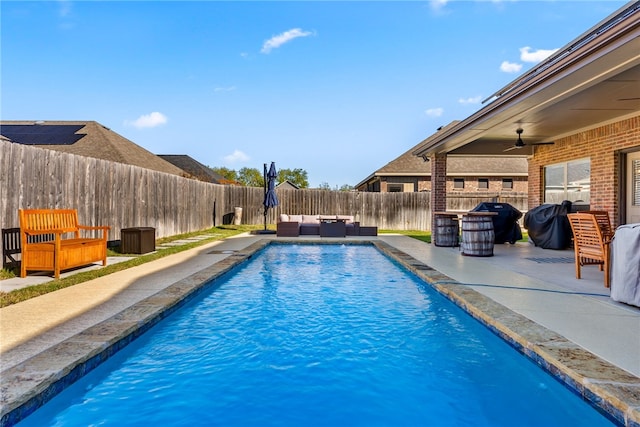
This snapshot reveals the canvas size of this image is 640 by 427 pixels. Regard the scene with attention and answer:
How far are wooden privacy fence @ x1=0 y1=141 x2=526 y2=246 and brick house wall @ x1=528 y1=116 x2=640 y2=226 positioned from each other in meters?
8.58

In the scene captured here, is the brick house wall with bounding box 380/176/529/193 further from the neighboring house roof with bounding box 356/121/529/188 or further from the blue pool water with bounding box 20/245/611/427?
the blue pool water with bounding box 20/245/611/427

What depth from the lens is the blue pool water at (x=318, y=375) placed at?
2.37 m

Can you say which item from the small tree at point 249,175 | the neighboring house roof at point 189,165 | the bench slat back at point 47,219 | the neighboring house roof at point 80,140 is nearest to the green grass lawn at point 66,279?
the bench slat back at point 47,219

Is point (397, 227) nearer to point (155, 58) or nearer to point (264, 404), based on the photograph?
point (155, 58)

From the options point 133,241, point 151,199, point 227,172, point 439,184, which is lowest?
point 133,241

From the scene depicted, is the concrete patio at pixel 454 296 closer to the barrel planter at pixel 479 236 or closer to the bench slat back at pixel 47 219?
the barrel planter at pixel 479 236

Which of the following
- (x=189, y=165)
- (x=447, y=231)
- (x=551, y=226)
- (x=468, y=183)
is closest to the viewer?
(x=551, y=226)

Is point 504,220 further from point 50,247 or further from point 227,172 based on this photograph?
point 227,172

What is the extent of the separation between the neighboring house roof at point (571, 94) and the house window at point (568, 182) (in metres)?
0.84

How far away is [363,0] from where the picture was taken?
10.8 meters

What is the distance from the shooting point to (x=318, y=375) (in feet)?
9.57

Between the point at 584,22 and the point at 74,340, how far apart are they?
13431 millimetres

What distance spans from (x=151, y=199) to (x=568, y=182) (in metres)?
11.0

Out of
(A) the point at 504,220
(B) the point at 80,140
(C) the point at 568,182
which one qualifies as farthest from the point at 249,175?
(C) the point at 568,182
